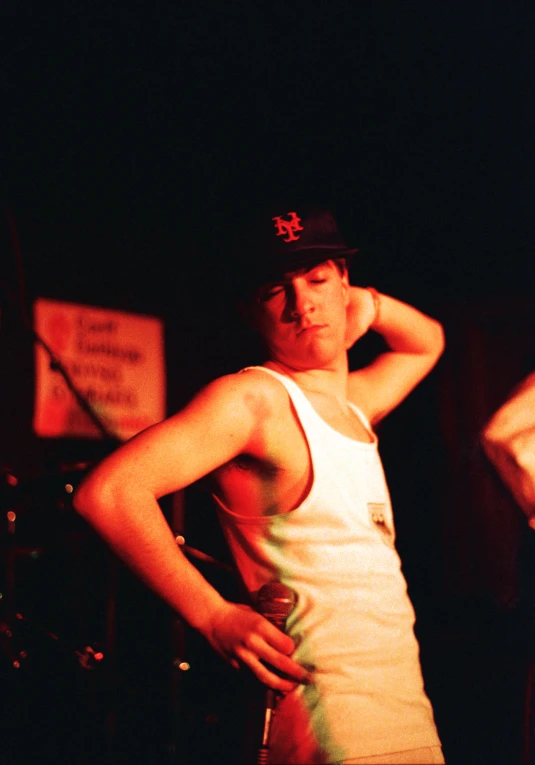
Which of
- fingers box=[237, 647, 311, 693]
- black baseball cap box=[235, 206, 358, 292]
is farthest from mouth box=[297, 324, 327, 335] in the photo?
fingers box=[237, 647, 311, 693]

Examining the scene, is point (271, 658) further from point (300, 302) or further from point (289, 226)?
point (289, 226)

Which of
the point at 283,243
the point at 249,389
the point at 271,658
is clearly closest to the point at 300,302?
the point at 283,243

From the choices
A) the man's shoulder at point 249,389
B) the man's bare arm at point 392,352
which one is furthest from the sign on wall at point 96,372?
the man's shoulder at point 249,389

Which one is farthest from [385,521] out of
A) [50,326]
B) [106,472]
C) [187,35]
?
[50,326]

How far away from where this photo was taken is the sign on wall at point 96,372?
4492 millimetres

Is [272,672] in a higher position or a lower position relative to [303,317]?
lower

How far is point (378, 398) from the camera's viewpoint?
235 cm

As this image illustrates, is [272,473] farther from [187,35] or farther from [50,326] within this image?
[50,326]

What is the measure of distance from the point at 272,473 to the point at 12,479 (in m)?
2.32

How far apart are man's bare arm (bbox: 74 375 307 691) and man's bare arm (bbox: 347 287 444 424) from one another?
70 centimetres

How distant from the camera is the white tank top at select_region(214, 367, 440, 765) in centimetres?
166

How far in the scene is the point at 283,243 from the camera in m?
1.96

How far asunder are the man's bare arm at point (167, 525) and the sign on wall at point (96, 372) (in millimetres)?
2808

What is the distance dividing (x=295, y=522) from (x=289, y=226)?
71 centimetres
